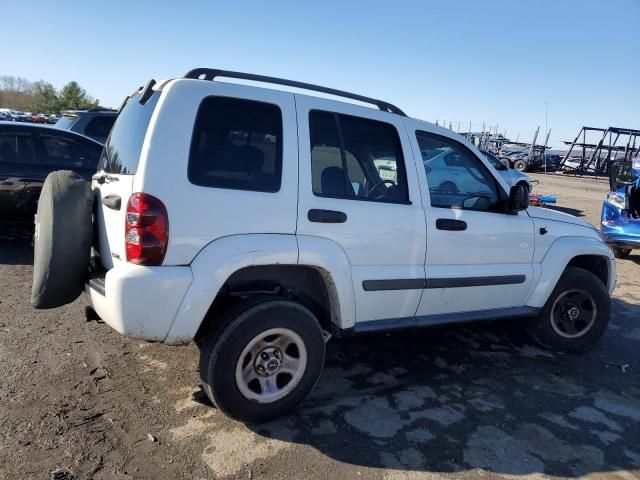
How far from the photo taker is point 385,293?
3.44 meters

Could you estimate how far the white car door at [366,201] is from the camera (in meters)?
3.15

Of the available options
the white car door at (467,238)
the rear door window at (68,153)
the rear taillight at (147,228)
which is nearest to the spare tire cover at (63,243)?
the rear taillight at (147,228)

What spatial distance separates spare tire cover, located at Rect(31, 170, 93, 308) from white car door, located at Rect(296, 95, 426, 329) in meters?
1.31

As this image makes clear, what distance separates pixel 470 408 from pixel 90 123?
9300 mm

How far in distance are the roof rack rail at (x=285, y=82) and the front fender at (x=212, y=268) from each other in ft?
3.45

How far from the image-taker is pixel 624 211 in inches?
314

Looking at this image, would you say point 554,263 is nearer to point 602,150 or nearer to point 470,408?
point 470,408

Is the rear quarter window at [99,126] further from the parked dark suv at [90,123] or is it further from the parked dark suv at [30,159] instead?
the parked dark suv at [30,159]

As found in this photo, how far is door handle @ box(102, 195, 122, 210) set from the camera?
2.80m

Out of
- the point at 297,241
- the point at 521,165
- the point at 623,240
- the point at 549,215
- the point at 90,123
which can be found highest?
the point at 90,123

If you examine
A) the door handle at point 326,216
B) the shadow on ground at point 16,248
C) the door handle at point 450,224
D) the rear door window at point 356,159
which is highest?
the rear door window at point 356,159

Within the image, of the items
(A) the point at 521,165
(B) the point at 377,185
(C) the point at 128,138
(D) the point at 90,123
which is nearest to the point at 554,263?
(B) the point at 377,185

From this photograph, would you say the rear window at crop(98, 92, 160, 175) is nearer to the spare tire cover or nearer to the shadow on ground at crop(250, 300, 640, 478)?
the spare tire cover

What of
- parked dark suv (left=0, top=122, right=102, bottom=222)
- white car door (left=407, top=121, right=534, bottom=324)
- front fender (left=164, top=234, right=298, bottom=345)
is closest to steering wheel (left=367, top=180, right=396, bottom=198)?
white car door (left=407, top=121, right=534, bottom=324)
